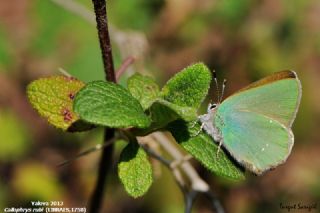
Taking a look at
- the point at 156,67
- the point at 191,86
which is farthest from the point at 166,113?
the point at 156,67

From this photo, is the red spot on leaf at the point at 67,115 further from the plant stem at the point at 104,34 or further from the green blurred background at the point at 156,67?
the green blurred background at the point at 156,67

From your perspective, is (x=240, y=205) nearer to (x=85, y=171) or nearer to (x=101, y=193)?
(x=85, y=171)

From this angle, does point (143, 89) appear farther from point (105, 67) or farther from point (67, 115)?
point (67, 115)

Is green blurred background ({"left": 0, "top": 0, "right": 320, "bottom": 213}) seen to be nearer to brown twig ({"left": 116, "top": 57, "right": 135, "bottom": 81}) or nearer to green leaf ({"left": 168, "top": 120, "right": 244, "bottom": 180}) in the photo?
brown twig ({"left": 116, "top": 57, "right": 135, "bottom": 81})

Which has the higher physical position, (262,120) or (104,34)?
(104,34)

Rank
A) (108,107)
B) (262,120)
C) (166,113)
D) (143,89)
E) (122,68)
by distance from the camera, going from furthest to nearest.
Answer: (262,120)
(122,68)
(143,89)
(166,113)
(108,107)

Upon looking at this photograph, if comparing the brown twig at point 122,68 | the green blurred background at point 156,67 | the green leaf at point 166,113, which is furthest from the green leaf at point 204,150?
the green blurred background at point 156,67
